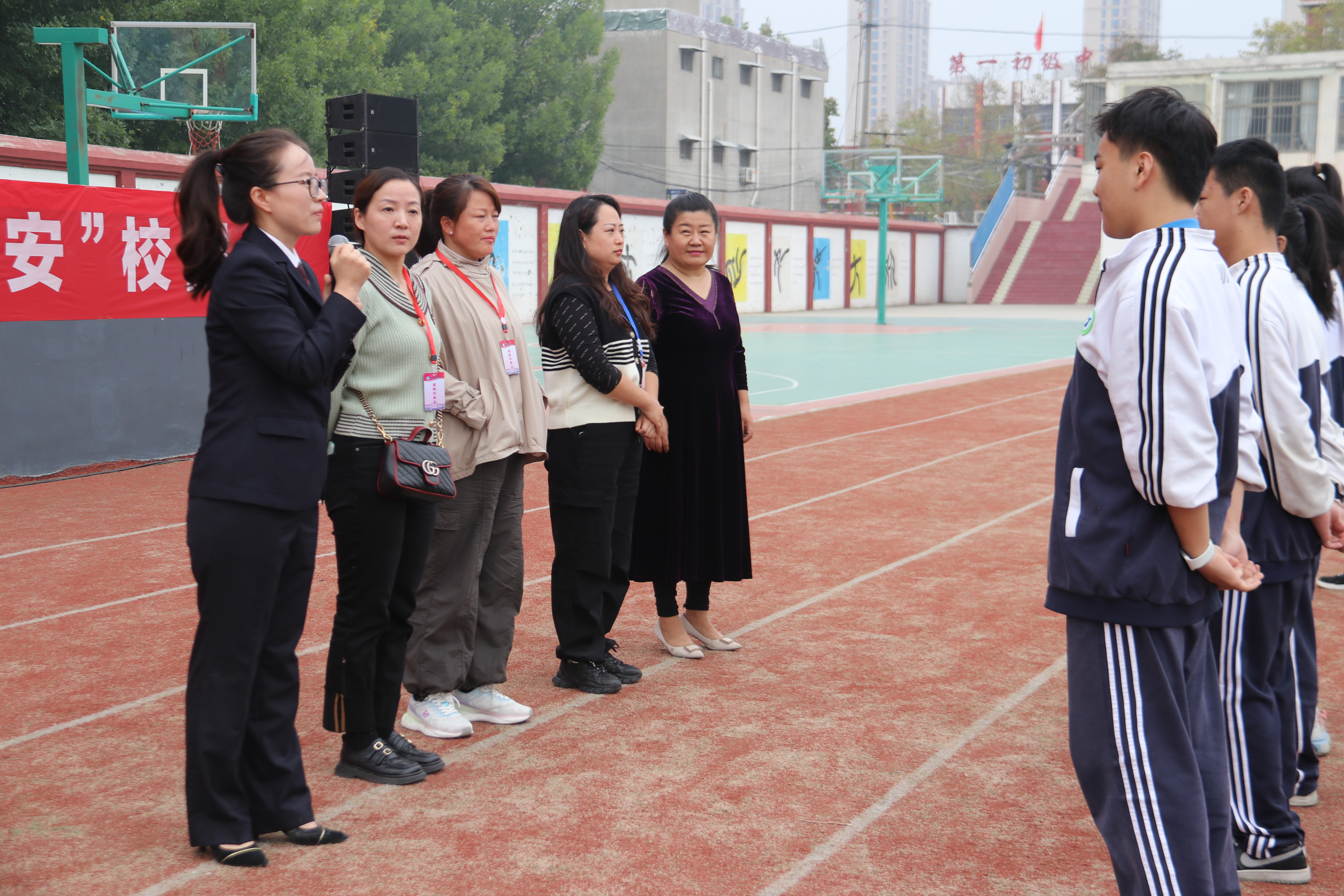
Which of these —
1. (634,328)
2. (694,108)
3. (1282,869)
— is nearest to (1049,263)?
(694,108)

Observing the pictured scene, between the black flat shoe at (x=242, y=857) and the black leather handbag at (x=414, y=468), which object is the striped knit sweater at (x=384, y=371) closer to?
the black leather handbag at (x=414, y=468)

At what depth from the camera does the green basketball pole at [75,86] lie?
34.3 feet

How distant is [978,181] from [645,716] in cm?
8109

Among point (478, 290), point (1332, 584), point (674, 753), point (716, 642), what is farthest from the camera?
point (1332, 584)

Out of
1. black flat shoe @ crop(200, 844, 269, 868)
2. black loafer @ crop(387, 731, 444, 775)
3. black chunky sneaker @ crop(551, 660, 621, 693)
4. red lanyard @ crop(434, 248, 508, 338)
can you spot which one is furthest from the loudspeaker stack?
black flat shoe @ crop(200, 844, 269, 868)

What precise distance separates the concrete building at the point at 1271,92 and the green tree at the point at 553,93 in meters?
19.7

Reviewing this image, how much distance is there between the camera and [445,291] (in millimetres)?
4141

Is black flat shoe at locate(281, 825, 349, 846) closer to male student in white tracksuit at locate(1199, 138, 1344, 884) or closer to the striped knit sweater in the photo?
the striped knit sweater

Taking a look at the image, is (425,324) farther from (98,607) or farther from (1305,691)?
(98,607)

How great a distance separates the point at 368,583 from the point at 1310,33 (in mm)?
70504

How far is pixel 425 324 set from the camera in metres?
3.77

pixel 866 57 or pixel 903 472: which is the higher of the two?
pixel 866 57

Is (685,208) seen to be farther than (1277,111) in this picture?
No

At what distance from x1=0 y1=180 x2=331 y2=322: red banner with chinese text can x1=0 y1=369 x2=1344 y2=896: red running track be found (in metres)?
2.97
